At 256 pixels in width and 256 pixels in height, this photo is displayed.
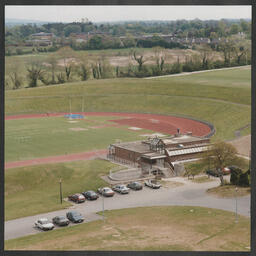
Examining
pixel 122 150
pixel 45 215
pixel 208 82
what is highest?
pixel 208 82

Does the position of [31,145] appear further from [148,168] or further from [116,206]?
[116,206]

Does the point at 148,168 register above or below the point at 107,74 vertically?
below

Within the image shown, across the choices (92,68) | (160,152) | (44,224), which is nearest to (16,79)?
(92,68)

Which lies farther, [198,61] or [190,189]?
[198,61]

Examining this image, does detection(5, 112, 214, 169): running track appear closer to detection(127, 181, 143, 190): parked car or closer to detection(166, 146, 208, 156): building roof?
detection(166, 146, 208, 156): building roof

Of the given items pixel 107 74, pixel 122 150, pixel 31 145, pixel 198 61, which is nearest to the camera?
pixel 122 150

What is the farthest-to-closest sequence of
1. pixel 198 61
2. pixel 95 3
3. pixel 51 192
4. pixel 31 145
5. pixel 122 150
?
pixel 198 61 < pixel 31 145 < pixel 122 150 < pixel 51 192 < pixel 95 3

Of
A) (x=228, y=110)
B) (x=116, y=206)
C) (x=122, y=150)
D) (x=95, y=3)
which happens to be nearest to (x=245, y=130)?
(x=228, y=110)
